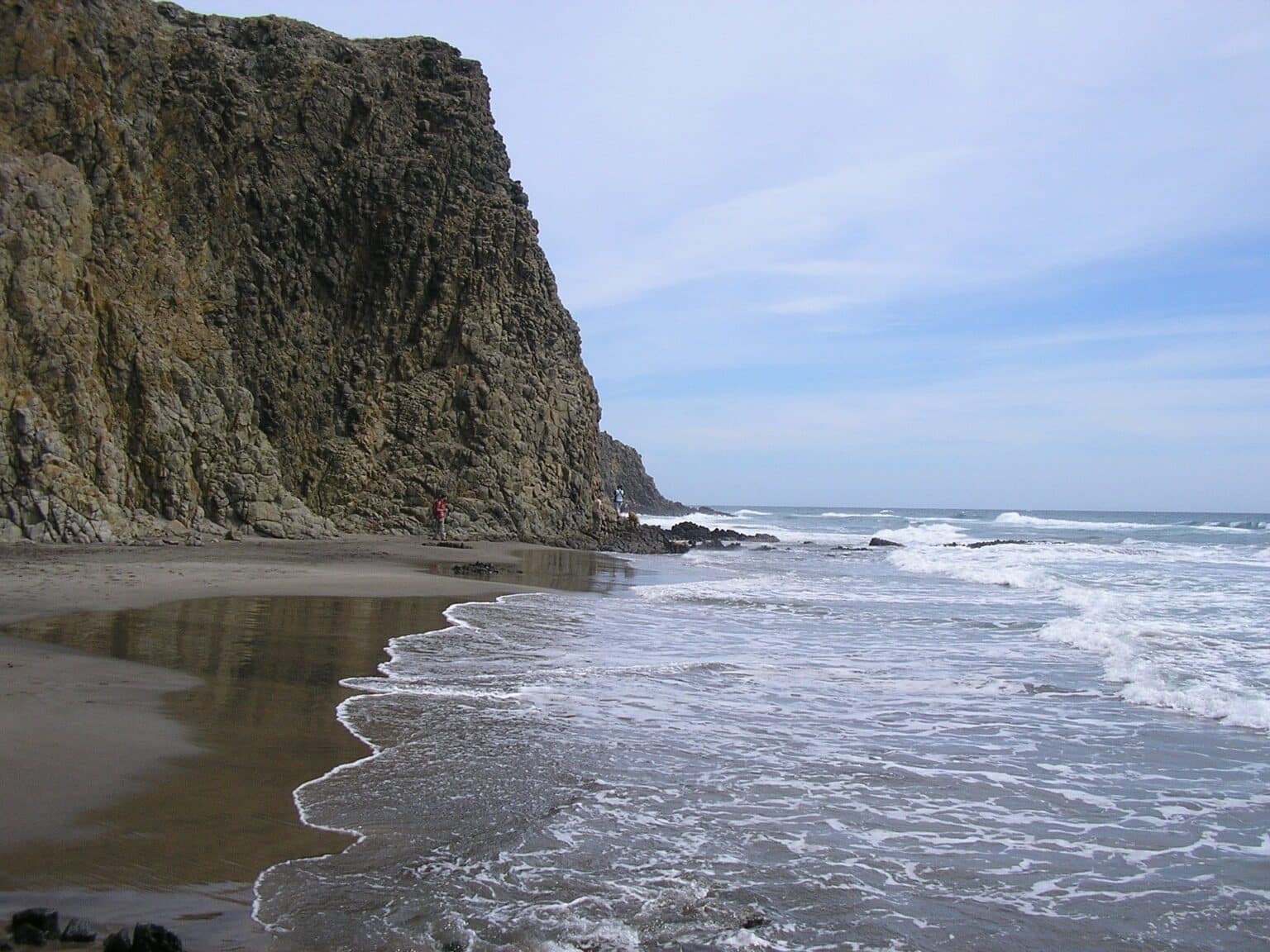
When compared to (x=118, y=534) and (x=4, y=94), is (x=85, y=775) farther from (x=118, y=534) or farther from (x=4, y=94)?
(x=4, y=94)

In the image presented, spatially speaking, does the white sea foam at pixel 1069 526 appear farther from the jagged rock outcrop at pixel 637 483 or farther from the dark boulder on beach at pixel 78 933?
the dark boulder on beach at pixel 78 933

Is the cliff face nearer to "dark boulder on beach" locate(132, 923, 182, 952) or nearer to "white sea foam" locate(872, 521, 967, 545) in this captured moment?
"dark boulder on beach" locate(132, 923, 182, 952)

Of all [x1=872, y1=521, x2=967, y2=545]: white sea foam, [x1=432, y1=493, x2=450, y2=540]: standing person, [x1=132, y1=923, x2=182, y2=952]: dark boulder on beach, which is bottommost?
[x1=132, y1=923, x2=182, y2=952]: dark boulder on beach

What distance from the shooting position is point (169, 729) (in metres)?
6.43

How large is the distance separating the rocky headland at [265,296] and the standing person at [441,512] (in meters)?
0.37

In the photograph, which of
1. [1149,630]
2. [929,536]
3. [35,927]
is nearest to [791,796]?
[35,927]

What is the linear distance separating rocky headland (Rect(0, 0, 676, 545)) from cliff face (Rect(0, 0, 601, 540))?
7cm

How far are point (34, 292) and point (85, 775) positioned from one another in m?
20.4

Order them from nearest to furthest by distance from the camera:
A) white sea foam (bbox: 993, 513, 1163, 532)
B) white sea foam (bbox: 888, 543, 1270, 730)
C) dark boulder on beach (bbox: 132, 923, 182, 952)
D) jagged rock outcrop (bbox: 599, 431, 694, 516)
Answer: dark boulder on beach (bbox: 132, 923, 182, 952)
white sea foam (bbox: 888, 543, 1270, 730)
white sea foam (bbox: 993, 513, 1163, 532)
jagged rock outcrop (bbox: 599, 431, 694, 516)

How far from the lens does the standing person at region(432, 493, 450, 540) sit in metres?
→ 28.9

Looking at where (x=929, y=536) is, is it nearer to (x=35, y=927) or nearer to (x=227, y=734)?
(x=227, y=734)

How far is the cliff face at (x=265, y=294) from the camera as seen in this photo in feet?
73.4

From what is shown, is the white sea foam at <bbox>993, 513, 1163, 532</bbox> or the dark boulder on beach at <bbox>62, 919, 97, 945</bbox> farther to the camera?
the white sea foam at <bbox>993, 513, 1163, 532</bbox>

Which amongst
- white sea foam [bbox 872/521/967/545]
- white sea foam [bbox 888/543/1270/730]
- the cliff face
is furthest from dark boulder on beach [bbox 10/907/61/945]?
white sea foam [bbox 872/521/967/545]
